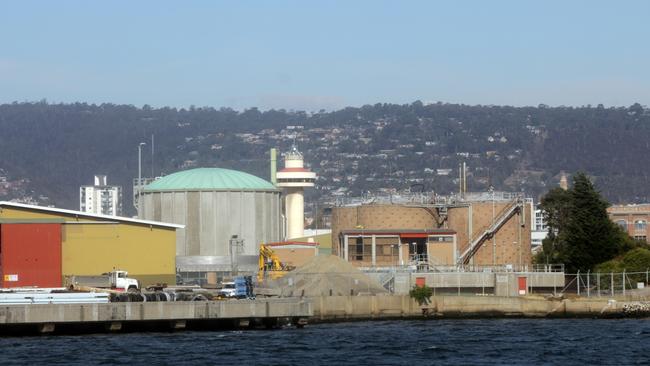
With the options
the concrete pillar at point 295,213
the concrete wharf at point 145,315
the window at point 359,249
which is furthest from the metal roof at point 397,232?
the concrete pillar at point 295,213

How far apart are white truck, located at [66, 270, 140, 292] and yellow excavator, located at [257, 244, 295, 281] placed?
12712mm

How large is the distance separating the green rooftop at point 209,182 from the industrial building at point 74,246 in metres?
19.8

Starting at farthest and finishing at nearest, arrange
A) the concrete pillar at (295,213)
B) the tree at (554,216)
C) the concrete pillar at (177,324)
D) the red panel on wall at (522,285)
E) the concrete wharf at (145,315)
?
1. the concrete pillar at (295,213)
2. the tree at (554,216)
3. the red panel on wall at (522,285)
4. the concrete pillar at (177,324)
5. the concrete wharf at (145,315)

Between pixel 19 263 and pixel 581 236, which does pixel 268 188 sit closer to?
pixel 581 236

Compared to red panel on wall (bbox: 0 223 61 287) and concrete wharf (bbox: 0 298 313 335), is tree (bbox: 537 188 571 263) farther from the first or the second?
concrete wharf (bbox: 0 298 313 335)

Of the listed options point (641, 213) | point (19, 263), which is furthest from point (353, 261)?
point (641, 213)

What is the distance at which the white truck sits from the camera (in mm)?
86688

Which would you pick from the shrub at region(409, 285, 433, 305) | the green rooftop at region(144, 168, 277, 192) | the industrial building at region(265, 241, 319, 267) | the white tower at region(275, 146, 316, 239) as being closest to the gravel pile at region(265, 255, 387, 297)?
the shrub at region(409, 285, 433, 305)

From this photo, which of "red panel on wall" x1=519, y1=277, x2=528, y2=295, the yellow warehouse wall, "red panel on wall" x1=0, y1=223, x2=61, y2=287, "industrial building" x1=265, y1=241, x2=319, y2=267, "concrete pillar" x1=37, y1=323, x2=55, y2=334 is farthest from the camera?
"industrial building" x1=265, y1=241, x2=319, y2=267

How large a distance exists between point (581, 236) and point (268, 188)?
1060 inches

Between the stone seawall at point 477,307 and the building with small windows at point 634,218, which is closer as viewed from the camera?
the stone seawall at point 477,307

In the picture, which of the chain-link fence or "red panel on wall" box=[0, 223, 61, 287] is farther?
"red panel on wall" box=[0, 223, 61, 287]

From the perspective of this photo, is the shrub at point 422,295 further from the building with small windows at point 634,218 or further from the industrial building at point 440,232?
the building with small windows at point 634,218

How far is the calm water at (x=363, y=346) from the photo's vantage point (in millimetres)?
59844
